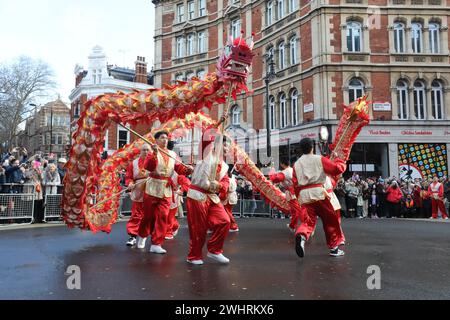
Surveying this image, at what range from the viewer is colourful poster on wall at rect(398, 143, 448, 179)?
70.1 feet

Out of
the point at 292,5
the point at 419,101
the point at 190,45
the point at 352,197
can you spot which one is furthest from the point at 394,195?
the point at 190,45

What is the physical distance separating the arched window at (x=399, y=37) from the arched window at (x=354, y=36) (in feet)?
6.71

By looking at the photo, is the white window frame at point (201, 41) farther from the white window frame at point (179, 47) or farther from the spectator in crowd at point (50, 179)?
the spectator in crowd at point (50, 179)

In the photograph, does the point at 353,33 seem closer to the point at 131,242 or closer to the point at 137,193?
the point at 137,193

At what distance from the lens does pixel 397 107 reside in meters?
21.8

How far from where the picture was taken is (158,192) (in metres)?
6.72

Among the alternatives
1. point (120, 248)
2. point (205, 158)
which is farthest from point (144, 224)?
point (205, 158)

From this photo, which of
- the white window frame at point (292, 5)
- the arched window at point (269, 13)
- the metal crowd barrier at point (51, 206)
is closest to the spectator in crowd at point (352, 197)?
the metal crowd barrier at point (51, 206)

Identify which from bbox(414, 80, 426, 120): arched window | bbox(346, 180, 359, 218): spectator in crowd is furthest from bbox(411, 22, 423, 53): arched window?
bbox(346, 180, 359, 218): spectator in crowd

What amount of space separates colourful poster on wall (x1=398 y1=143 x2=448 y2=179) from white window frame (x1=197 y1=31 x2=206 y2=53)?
52.2 ft

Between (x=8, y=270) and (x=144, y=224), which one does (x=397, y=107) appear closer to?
(x=144, y=224)

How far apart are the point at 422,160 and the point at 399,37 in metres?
7.06

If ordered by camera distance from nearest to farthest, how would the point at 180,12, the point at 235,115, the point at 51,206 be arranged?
the point at 51,206 < the point at 235,115 < the point at 180,12
